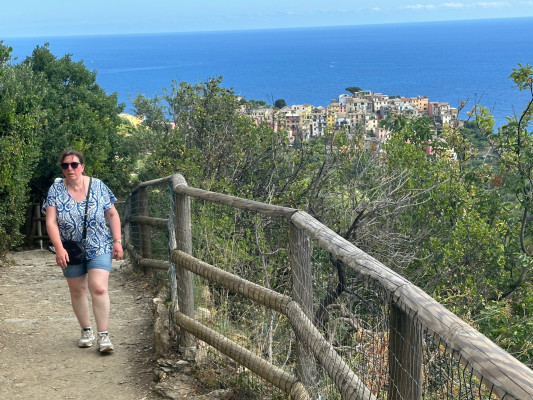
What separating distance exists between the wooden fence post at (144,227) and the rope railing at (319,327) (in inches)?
23.7

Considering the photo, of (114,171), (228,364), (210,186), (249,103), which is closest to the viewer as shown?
(228,364)

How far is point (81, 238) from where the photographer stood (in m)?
5.37

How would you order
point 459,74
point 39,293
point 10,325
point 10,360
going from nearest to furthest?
point 10,360
point 10,325
point 39,293
point 459,74

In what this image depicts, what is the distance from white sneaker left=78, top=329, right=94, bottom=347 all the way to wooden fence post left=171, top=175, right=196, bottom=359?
94 cm

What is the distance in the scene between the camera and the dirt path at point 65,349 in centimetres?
516

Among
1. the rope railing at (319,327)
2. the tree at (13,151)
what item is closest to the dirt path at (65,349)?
the rope railing at (319,327)

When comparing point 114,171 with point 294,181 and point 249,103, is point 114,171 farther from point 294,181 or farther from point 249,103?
point 294,181

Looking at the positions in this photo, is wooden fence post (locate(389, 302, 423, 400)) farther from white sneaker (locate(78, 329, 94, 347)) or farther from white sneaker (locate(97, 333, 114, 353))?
white sneaker (locate(78, 329, 94, 347))

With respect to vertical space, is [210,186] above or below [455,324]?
below

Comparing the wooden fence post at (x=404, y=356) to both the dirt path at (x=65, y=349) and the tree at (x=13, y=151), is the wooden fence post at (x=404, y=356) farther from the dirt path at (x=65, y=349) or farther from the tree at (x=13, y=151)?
the tree at (x=13, y=151)

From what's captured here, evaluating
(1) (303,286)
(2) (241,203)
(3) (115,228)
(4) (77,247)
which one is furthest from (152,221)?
(1) (303,286)

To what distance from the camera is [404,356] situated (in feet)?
7.86

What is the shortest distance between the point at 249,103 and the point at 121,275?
32.3 ft

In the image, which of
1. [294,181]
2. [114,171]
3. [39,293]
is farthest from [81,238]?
[114,171]
